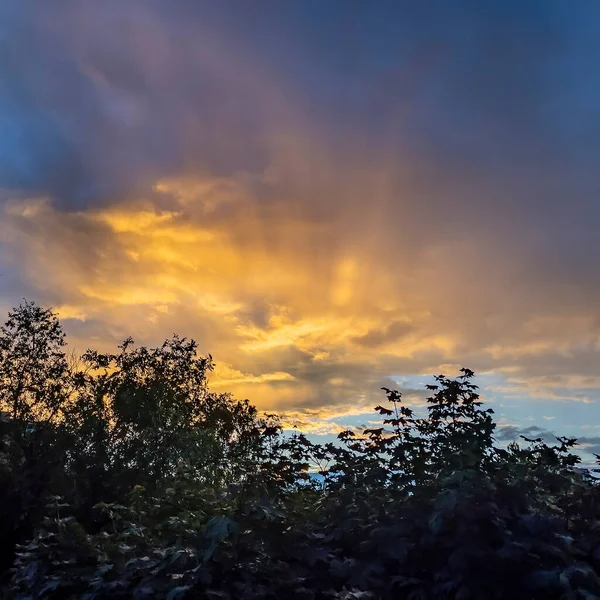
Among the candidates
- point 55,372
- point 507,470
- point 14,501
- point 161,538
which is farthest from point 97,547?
point 55,372

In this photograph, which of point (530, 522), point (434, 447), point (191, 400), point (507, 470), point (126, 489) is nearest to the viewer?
point (530, 522)

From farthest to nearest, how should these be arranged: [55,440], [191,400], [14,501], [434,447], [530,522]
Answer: [191,400]
[55,440]
[14,501]
[434,447]
[530,522]

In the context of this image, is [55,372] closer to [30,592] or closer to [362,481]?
[30,592]

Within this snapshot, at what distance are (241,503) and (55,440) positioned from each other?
33.2 feet

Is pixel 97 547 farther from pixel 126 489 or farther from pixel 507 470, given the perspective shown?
pixel 126 489

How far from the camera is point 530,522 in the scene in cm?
391

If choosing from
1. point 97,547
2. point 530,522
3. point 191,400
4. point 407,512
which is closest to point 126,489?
point 191,400

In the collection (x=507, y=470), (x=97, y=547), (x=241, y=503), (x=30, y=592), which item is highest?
(x=507, y=470)

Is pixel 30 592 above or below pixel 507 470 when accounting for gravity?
below

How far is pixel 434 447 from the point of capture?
553cm

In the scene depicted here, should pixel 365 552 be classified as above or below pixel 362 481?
below

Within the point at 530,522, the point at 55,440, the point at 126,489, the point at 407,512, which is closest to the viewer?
the point at 530,522

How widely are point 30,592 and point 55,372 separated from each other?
43.3 feet

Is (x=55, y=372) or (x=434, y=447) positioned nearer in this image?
(x=434, y=447)
